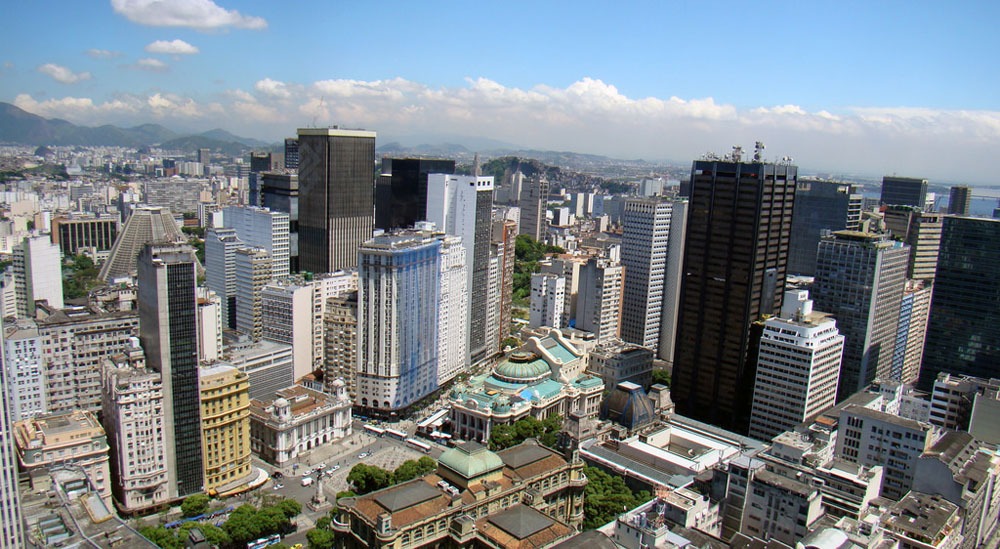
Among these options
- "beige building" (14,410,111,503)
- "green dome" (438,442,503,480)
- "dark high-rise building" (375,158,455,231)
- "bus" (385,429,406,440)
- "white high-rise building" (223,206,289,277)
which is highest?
"dark high-rise building" (375,158,455,231)

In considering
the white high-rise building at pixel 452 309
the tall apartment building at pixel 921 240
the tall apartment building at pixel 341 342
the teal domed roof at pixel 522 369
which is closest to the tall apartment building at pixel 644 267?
the white high-rise building at pixel 452 309

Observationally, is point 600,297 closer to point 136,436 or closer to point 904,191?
point 136,436

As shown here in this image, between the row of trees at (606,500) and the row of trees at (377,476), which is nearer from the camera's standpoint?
the row of trees at (606,500)

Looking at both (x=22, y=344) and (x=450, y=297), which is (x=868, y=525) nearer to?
(x=450, y=297)

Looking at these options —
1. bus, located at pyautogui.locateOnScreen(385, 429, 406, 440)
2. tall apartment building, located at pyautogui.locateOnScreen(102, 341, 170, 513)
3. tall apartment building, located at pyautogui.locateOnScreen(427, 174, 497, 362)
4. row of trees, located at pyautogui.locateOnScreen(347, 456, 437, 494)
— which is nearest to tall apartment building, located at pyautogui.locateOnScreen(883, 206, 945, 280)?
tall apartment building, located at pyautogui.locateOnScreen(427, 174, 497, 362)

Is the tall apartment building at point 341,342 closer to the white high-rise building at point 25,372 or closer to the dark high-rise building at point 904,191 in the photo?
the white high-rise building at point 25,372

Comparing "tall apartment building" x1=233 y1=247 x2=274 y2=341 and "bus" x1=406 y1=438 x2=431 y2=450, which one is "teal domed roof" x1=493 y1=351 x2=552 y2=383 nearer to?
"bus" x1=406 y1=438 x2=431 y2=450
